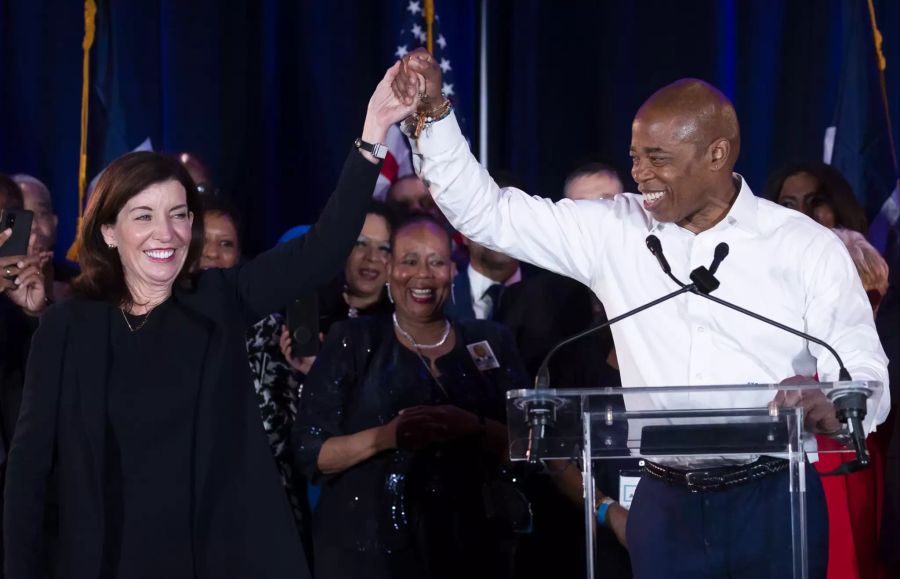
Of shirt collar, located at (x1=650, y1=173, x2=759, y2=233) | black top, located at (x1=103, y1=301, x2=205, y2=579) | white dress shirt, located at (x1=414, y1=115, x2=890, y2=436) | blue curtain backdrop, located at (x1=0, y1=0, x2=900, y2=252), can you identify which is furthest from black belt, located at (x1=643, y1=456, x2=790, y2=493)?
blue curtain backdrop, located at (x1=0, y1=0, x2=900, y2=252)

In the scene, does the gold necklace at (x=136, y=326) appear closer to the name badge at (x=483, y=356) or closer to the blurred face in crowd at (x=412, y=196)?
the name badge at (x=483, y=356)

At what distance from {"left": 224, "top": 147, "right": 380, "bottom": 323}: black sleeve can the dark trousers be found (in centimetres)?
87

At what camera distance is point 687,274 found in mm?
2973

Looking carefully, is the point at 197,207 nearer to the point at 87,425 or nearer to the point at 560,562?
the point at 87,425

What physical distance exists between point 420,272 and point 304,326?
462 millimetres

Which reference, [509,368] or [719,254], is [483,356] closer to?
[509,368]

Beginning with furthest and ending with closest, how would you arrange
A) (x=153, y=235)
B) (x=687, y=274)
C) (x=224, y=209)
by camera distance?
(x=224, y=209)
(x=687, y=274)
(x=153, y=235)

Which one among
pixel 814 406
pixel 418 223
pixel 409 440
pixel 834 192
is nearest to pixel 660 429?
Result: pixel 814 406

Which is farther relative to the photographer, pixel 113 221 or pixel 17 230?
pixel 17 230

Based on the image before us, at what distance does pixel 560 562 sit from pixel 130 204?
1.86 meters

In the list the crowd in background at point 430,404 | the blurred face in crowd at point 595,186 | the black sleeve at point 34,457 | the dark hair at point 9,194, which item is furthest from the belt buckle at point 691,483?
the dark hair at point 9,194

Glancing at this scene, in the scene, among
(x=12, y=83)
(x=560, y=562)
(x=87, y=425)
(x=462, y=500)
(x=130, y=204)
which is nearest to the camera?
(x=87, y=425)

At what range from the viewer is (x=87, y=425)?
105 inches

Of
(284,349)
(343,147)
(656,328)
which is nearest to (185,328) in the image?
(656,328)
